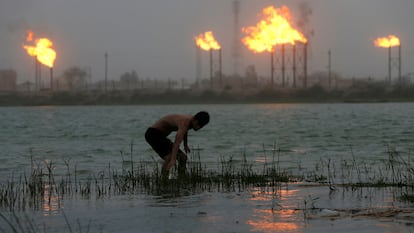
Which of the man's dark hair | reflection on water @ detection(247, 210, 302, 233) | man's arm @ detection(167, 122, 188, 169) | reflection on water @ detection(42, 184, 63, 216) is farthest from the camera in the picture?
man's arm @ detection(167, 122, 188, 169)

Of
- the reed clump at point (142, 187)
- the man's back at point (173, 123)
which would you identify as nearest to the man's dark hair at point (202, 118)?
the man's back at point (173, 123)

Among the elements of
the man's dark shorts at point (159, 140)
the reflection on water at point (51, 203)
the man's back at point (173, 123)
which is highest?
the man's back at point (173, 123)

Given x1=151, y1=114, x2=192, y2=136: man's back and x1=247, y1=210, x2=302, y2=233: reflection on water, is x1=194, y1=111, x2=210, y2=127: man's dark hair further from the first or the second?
x1=247, y1=210, x2=302, y2=233: reflection on water

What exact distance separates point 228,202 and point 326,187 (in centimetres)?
287

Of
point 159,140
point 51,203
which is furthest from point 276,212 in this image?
point 159,140

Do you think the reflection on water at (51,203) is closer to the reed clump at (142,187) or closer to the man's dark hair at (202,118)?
the reed clump at (142,187)

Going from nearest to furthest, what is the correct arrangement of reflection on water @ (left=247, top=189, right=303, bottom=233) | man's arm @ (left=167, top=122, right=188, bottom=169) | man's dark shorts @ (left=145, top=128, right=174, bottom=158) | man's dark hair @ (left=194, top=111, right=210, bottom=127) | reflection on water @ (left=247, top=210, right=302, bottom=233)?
1. reflection on water @ (left=247, top=210, right=302, bottom=233)
2. reflection on water @ (left=247, top=189, right=303, bottom=233)
3. man's dark hair @ (left=194, top=111, right=210, bottom=127)
4. man's arm @ (left=167, top=122, right=188, bottom=169)
5. man's dark shorts @ (left=145, top=128, right=174, bottom=158)

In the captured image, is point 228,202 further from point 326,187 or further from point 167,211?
point 326,187

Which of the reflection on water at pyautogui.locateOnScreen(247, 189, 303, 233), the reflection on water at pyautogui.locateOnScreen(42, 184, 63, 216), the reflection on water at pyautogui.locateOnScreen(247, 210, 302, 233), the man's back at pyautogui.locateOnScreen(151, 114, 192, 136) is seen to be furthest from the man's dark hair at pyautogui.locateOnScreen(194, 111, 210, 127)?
the reflection on water at pyautogui.locateOnScreen(42, 184, 63, 216)

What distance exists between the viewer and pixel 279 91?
167125 millimetres

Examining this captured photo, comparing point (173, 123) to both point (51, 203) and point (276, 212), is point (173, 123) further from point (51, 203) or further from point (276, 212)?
point (276, 212)

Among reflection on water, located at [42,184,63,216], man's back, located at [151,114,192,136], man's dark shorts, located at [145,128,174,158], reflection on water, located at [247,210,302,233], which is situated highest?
man's back, located at [151,114,192,136]

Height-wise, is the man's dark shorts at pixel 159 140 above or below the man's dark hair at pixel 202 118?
below

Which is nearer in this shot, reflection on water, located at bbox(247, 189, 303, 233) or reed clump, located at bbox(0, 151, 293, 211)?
reflection on water, located at bbox(247, 189, 303, 233)
